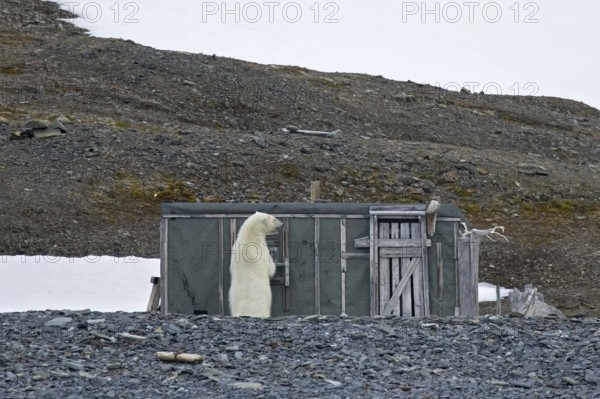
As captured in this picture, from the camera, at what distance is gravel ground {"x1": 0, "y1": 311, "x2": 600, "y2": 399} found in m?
11.7

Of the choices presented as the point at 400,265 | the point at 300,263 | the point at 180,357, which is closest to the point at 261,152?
the point at 300,263

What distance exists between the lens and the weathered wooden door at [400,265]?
18641 mm

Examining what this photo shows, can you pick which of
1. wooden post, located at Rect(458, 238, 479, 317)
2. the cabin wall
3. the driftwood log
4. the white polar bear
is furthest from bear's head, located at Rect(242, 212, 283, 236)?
the driftwood log

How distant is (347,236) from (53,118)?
60.6ft

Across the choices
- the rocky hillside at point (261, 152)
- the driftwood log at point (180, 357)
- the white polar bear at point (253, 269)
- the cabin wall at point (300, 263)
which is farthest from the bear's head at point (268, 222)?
the rocky hillside at point (261, 152)

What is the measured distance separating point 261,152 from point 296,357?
21.3m

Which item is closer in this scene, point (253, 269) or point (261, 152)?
Answer: point (253, 269)

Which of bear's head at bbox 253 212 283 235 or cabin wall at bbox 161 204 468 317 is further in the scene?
cabin wall at bbox 161 204 468 317

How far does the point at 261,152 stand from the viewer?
112ft

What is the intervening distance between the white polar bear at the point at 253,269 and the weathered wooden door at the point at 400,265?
1.84 metres

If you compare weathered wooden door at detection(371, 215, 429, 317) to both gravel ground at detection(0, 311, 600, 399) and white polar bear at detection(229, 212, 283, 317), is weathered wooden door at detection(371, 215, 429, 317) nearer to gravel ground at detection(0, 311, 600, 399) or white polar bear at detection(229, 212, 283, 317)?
white polar bear at detection(229, 212, 283, 317)

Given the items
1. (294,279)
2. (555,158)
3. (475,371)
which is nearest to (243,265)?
(294,279)

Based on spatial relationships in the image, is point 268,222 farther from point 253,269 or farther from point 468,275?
point 468,275

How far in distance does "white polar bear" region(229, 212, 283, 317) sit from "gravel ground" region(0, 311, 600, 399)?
275 centimetres
